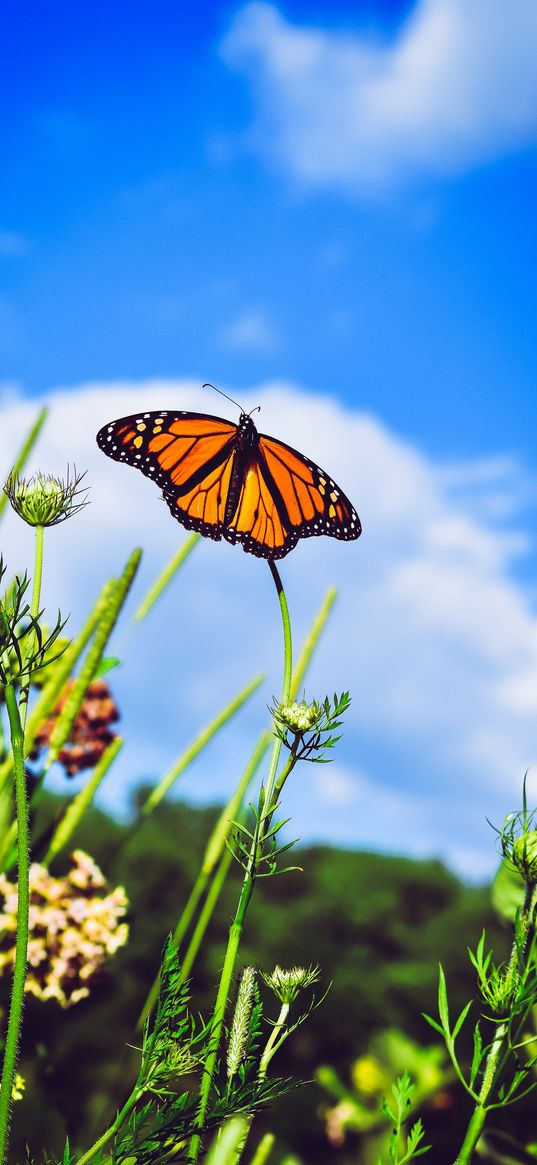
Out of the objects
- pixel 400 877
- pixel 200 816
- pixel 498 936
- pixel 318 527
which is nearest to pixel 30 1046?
pixel 318 527

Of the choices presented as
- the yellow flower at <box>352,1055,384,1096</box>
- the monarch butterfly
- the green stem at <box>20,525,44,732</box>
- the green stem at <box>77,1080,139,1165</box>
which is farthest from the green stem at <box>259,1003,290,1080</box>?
the yellow flower at <box>352,1055,384,1096</box>

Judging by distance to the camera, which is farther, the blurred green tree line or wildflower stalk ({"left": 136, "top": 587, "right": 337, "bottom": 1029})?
the blurred green tree line

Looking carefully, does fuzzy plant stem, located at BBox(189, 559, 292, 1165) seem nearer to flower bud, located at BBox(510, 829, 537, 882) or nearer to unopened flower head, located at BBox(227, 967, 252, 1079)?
unopened flower head, located at BBox(227, 967, 252, 1079)

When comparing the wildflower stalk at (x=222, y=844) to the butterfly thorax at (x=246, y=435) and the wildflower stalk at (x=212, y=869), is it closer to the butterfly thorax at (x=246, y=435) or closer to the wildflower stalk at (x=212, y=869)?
the wildflower stalk at (x=212, y=869)

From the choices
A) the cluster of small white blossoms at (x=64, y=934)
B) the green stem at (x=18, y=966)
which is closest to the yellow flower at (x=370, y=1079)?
the cluster of small white blossoms at (x=64, y=934)

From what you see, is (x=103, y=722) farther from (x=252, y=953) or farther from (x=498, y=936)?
(x=252, y=953)

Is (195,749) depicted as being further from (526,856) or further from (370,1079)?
(370,1079)

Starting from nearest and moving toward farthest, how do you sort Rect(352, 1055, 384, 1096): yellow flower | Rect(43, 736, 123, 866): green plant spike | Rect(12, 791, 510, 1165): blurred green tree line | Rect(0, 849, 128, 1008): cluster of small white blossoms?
Rect(43, 736, 123, 866): green plant spike, Rect(0, 849, 128, 1008): cluster of small white blossoms, Rect(352, 1055, 384, 1096): yellow flower, Rect(12, 791, 510, 1165): blurred green tree line
